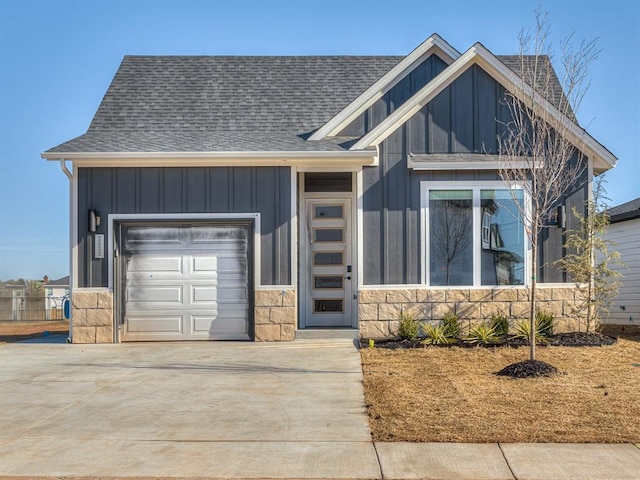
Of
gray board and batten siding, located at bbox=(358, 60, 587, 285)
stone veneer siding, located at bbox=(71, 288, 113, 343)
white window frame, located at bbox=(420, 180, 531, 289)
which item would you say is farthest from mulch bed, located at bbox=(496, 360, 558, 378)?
stone veneer siding, located at bbox=(71, 288, 113, 343)

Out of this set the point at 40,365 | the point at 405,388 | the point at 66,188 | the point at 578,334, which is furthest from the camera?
the point at 66,188

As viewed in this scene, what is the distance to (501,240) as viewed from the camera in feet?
36.1

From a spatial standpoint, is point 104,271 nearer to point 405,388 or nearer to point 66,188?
point 66,188

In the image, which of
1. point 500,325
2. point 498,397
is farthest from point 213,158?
point 498,397

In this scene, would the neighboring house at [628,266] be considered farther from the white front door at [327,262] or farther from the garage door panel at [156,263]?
the garage door panel at [156,263]

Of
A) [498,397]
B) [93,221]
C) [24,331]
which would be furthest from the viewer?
[24,331]

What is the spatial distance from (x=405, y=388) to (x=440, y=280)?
4.10m

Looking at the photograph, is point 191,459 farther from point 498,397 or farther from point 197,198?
point 197,198

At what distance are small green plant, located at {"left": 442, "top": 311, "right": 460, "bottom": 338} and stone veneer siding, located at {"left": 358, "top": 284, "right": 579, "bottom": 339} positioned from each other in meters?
0.15

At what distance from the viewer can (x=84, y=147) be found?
35.7 feet

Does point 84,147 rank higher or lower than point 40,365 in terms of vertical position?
higher

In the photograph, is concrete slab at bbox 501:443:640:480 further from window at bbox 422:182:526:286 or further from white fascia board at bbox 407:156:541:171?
white fascia board at bbox 407:156:541:171

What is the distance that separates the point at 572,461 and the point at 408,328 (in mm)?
5751

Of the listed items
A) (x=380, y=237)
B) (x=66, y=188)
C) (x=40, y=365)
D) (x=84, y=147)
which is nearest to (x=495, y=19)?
(x=380, y=237)
